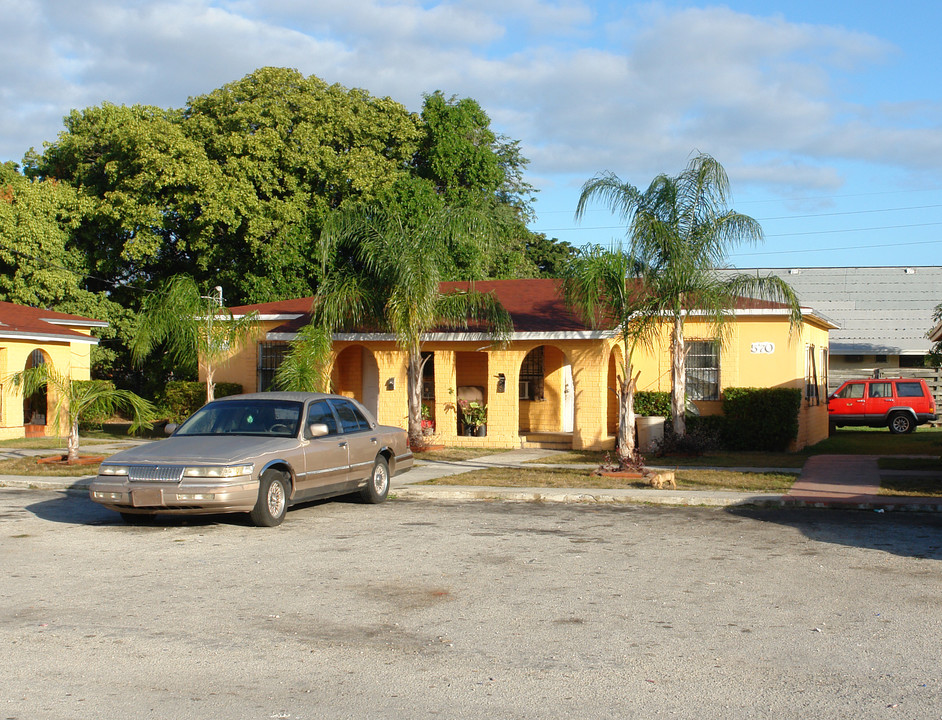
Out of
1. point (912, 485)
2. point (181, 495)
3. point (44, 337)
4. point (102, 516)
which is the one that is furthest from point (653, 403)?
point (44, 337)

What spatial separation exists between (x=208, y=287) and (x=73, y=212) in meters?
5.51

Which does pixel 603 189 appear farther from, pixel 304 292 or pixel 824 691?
pixel 304 292

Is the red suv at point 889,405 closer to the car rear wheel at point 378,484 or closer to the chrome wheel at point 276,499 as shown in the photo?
the car rear wheel at point 378,484

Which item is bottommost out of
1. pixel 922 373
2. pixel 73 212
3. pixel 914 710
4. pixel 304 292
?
pixel 914 710

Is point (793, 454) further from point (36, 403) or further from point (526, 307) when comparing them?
point (36, 403)

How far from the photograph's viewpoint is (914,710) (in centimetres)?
516

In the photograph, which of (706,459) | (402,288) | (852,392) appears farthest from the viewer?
(852,392)

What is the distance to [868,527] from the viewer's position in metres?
11.6

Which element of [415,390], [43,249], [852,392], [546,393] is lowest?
[852,392]

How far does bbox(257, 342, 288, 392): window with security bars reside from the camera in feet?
84.8

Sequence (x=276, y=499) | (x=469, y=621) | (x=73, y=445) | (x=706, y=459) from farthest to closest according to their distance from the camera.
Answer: (x=706, y=459), (x=73, y=445), (x=276, y=499), (x=469, y=621)

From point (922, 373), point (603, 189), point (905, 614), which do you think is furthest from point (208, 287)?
point (905, 614)

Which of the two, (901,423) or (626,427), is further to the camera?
(901,423)

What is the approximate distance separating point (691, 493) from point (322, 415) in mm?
5492
